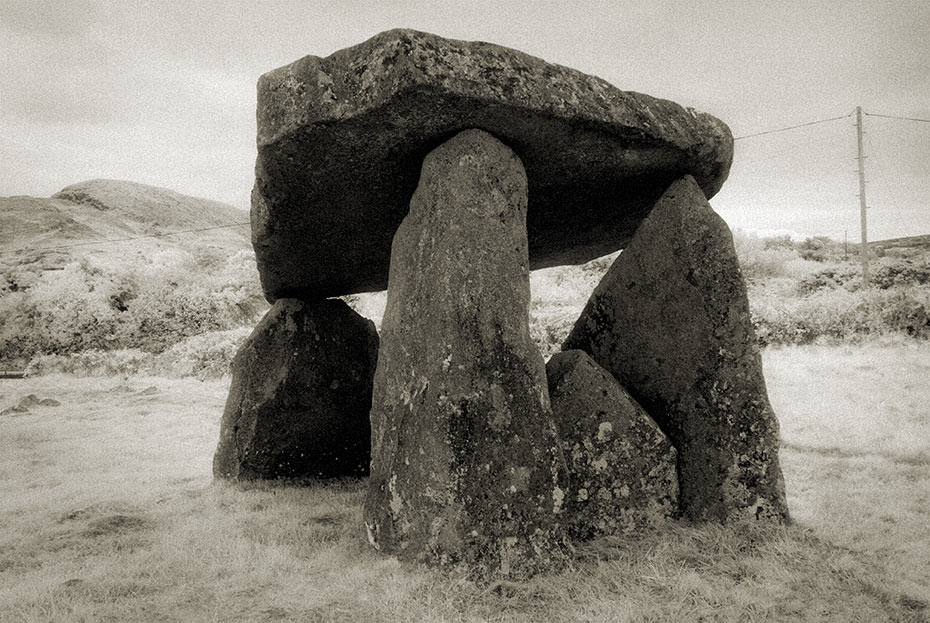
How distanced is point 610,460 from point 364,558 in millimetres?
1798

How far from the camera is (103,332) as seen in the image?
73.2 ft

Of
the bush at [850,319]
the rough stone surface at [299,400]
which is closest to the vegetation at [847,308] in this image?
the bush at [850,319]

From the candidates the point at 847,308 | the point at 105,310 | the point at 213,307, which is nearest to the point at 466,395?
the point at 847,308

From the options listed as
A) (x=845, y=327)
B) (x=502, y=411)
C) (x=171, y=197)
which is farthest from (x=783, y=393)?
(x=171, y=197)

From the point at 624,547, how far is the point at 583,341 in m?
1.82

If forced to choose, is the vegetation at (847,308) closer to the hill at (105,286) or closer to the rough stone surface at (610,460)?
the rough stone surface at (610,460)

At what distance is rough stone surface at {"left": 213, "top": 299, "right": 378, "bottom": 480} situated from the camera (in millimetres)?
6359

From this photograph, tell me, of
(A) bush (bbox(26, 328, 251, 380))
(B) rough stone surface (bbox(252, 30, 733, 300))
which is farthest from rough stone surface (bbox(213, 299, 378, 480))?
(A) bush (bbox(26, 328, 251, 380))

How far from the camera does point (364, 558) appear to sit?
385 cm

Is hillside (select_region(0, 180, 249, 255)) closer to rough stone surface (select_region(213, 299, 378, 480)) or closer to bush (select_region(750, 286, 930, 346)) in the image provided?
rough stone surface (select_region(213, 299, 378, 480))

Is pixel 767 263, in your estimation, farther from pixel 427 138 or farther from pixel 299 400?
pixel 427 138

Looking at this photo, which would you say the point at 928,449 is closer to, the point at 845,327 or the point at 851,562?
the point at 851,562

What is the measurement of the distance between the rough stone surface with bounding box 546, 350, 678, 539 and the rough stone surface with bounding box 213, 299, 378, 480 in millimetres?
2892

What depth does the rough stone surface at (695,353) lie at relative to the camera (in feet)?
14.8
